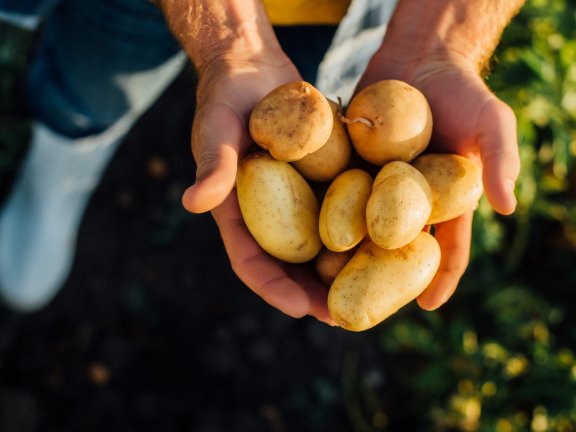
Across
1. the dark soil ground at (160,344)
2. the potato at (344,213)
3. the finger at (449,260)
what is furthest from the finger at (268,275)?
the dark soil ground at (160,344)

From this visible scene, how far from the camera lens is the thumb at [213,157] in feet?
4.48

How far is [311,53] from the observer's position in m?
2.18

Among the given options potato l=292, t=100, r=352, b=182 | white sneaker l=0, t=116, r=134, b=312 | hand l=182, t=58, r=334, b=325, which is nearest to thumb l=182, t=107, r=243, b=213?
hand l=182, t=58, r=334, b=325

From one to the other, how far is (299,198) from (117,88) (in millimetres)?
985

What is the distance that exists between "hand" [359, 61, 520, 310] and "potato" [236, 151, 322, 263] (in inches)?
13.1

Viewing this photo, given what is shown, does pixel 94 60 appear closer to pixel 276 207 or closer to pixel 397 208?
pixel 276 207

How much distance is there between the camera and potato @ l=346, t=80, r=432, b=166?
5.20ft

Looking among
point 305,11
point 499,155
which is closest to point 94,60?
point 305,11

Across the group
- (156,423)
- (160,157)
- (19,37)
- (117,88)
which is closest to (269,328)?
(156,423)

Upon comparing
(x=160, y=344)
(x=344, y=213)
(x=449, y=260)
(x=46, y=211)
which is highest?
(x=344, y=213)

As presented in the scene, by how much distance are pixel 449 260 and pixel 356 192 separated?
309 millimetres

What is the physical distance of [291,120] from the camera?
150cm

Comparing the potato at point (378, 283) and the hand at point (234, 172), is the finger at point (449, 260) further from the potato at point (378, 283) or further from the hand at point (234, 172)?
the hand at point (234, 172)

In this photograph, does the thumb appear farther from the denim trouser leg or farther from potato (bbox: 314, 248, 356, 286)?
the denim trouser leg
